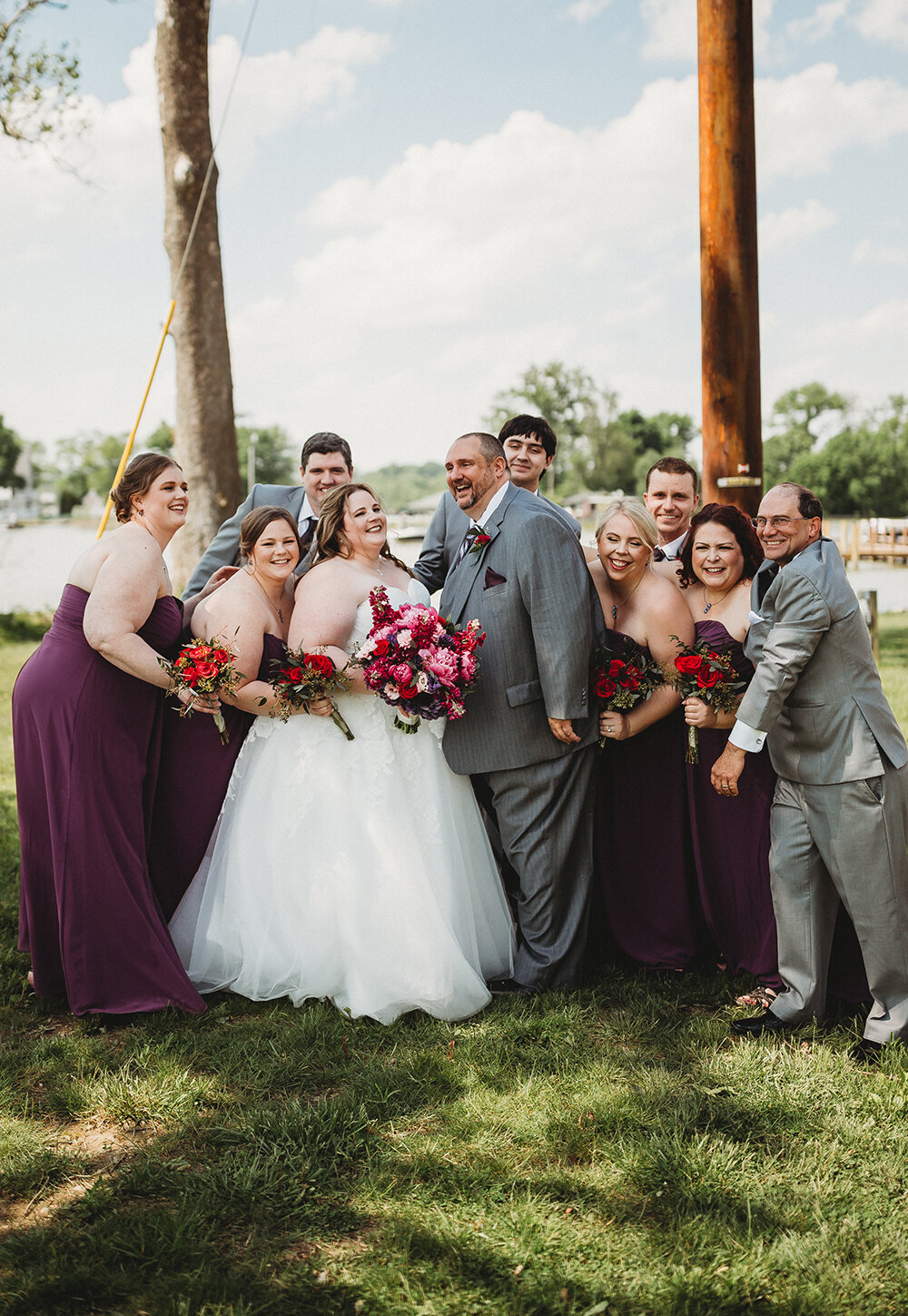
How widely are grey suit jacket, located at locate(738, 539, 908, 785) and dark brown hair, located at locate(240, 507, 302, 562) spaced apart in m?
2.45

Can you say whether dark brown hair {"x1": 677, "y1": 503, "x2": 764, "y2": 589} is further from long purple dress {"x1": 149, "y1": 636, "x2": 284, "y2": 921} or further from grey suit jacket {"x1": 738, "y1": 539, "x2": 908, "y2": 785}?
long purple dress {"x1": 149, "y1": 636, "x2": 284, "y2": 921}

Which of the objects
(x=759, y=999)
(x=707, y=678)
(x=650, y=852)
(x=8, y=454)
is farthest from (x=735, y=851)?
(x=8, y=454)

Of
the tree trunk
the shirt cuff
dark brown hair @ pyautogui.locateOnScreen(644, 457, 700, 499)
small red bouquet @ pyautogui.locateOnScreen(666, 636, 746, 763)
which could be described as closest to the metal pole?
the tree trunk

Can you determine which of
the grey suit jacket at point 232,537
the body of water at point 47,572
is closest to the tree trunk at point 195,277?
the grey suit jacket at point 232,537

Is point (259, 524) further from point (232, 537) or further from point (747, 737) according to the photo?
point (747, 737)

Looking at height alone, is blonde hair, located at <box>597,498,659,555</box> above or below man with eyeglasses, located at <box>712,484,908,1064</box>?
above

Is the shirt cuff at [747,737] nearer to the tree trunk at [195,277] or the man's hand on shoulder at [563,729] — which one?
the man's hand on shoulder at [563,729]

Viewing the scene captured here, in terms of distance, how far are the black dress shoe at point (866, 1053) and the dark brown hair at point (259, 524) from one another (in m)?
3.44

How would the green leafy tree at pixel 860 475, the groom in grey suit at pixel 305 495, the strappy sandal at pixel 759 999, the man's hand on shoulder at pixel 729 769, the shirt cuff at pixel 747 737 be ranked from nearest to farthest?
the shirt cuff at pixel 747 737 → the man's hand on shoulder at pixel 729 769 → the strappy sandal at pixel 759 999 → the groom in grey suit at pixel 305 495 → the green leafy tree at pixel 860 475

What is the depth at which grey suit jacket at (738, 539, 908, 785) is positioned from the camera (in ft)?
14.0

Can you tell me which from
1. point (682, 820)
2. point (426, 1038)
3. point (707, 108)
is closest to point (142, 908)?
point (426, 1038)

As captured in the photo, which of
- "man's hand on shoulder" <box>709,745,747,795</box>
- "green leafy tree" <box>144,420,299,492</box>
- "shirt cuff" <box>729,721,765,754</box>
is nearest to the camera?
"shirt cuff" <box>729,721,765,754</box>

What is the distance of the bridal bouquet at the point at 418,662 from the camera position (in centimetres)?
477

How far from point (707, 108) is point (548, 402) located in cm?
10055
